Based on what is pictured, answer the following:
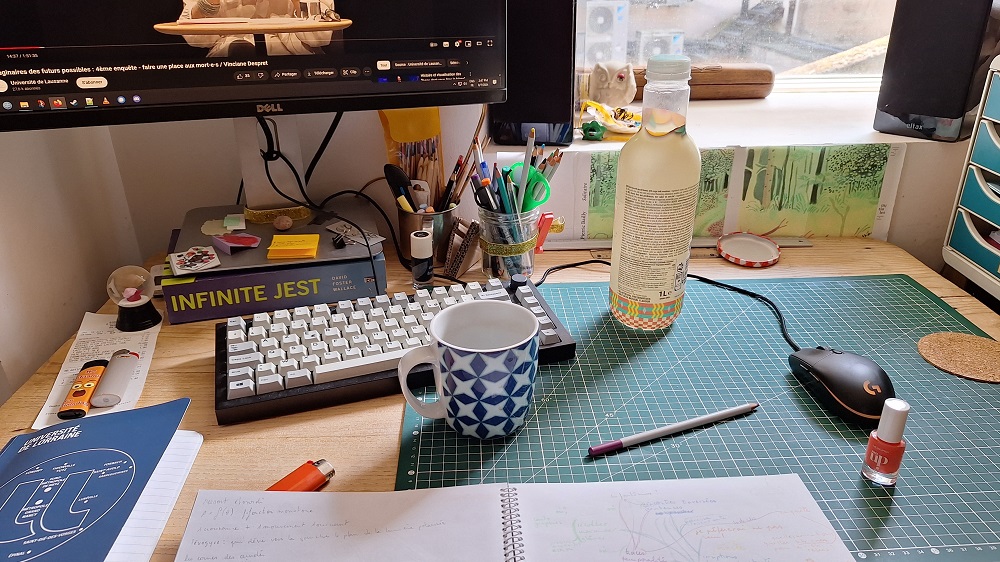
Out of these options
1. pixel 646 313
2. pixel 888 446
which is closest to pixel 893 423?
pixel 888 446

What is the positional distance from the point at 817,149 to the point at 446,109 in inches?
21.3

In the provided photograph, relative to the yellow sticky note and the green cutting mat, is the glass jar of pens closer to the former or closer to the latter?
the green cutting mat

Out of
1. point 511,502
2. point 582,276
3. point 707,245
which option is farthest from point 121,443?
point 707,245

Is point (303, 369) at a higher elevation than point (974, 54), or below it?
below

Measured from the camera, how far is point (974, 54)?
37.2 inches

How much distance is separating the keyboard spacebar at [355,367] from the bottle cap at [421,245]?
0.70 ft

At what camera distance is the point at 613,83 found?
46.7 inches

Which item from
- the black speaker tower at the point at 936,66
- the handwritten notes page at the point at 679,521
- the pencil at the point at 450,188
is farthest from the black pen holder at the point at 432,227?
the black speaker tower at the point at 936,66

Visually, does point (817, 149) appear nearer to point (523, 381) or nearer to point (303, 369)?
point (523, 381)

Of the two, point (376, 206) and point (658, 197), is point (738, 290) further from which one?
point (376, 206)

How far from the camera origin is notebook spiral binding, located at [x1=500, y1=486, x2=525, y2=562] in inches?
19.7

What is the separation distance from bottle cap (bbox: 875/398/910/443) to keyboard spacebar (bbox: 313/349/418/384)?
0.44 meters

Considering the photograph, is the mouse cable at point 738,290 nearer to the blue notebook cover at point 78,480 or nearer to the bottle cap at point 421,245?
the bottle cap at point 421,245

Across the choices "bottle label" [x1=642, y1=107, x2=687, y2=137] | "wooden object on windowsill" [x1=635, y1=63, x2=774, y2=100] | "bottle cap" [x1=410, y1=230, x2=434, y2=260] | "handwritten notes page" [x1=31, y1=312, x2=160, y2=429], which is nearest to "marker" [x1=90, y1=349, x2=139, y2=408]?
"handwritten notes page" [x1=31, y1=312, x2=160, y2=429]
